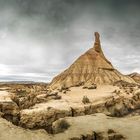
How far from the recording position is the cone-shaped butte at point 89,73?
143 m

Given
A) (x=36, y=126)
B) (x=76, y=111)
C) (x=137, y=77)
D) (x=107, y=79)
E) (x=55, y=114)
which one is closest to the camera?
(x=36, y=126)

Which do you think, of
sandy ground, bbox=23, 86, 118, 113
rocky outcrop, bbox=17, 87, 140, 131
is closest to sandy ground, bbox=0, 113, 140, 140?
rocky outcrop, bbox=17, 87, 140, 131

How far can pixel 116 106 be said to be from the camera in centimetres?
5528

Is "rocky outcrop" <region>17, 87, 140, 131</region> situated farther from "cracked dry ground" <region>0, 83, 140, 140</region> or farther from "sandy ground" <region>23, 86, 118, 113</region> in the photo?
"sandy ground" <region>23, 86, 118, 113</region>

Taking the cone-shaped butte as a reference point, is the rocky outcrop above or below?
below

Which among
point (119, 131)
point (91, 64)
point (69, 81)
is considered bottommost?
point (119, 131)

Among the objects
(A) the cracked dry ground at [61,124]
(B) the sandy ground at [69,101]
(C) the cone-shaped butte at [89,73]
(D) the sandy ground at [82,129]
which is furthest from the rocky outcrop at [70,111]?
(C) the cone-shaped butte at [89,73]

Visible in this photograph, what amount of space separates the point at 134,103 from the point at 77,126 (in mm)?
35204

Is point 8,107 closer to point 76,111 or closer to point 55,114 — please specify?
point 55,114

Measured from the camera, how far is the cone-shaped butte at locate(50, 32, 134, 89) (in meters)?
143

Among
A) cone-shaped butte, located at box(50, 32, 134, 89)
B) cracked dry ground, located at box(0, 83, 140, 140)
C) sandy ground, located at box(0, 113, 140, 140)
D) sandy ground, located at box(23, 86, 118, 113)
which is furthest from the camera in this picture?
cone-shaped butte, located at box(50, 32, 134, 89)

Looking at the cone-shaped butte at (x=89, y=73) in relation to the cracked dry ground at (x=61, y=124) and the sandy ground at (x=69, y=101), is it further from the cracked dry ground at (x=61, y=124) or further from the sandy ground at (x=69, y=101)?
the cracked dry ground at (x=61, y=124)

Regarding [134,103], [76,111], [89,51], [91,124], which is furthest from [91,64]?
[91,124]

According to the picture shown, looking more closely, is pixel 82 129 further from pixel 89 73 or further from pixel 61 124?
pixel 89 73
